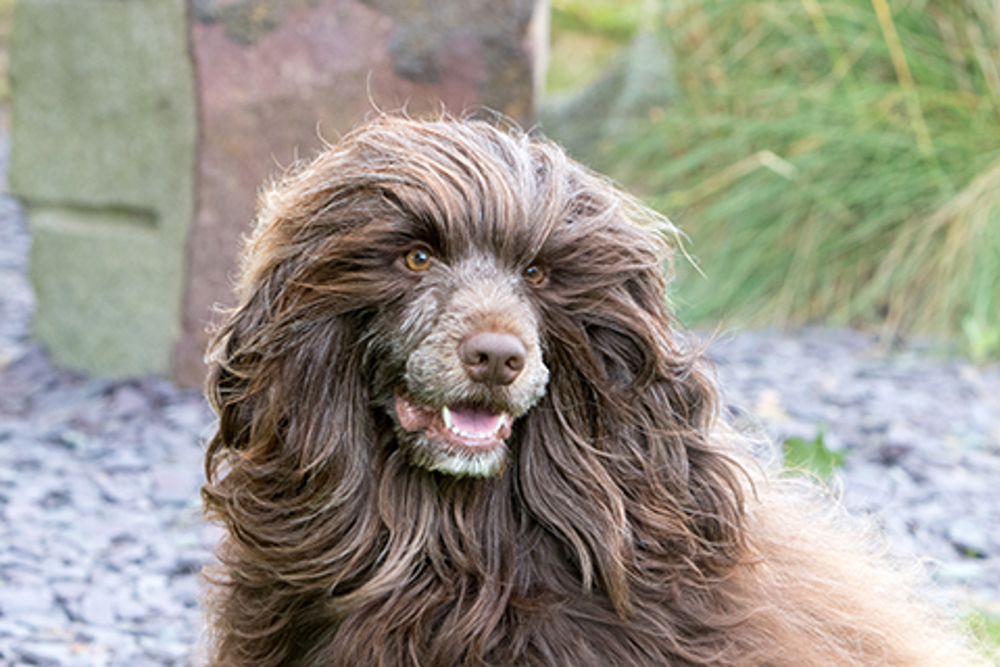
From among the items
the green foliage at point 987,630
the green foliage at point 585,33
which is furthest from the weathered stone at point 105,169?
the green foliage at point 585,33

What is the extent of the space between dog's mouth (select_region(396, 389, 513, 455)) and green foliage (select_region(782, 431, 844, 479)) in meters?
1.99

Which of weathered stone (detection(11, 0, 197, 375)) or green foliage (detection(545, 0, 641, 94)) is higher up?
green foliage (detection(545, 0, 641, 94))

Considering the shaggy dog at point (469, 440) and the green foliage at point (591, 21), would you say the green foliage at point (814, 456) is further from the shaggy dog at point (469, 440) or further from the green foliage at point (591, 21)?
the green foliage at point (591, 21)

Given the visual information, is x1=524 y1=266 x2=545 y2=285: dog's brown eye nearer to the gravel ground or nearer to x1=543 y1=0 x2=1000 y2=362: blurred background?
A: the gravel ground

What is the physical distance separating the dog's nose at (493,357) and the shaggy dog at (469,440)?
2 centimetres

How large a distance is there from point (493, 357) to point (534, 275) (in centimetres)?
27

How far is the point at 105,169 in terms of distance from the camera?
529 cm

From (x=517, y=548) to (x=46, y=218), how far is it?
3.90 m

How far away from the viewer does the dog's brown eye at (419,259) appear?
2264 millimetres

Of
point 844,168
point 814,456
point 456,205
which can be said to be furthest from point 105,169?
point 844,168

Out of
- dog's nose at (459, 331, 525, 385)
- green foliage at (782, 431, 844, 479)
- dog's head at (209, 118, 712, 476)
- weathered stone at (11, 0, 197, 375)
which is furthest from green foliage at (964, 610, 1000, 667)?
weathered stone at (11, 0, 197, 375)

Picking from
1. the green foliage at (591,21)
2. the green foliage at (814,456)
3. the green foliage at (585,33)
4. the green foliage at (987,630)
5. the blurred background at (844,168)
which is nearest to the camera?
the green foliage at (987,630)

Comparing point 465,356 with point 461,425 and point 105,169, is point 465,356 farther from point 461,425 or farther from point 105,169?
point 105,169

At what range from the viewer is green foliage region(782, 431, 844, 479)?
4.03 meters
